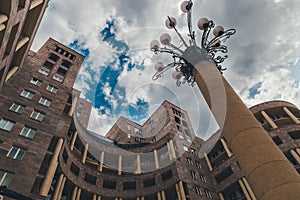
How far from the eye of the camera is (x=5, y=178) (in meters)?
18.2

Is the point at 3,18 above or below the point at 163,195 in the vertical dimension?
above

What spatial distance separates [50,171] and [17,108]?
912 centimetres

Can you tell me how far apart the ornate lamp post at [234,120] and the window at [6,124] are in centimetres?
1926

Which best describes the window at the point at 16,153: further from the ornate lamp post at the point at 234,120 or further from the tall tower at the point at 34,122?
the ornate lamp post at the point at 234,120

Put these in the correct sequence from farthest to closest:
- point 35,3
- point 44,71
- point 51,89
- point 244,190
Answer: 1. point 44,71
2. point 51,89
3. point 244,190
4. point 35,3

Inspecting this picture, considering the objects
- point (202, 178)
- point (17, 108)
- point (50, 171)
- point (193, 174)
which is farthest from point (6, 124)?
point (202, 178)

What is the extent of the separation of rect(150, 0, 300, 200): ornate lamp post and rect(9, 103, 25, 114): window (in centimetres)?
2069

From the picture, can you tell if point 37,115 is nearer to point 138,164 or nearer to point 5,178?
point 5,178

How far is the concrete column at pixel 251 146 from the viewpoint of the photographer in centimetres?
565

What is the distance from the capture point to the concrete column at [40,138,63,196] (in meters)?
20.7

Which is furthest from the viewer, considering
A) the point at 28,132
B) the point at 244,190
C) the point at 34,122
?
the point at 244,190

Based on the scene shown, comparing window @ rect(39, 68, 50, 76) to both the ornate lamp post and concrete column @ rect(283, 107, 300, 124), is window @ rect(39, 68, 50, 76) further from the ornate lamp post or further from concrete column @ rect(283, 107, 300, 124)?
concrete column @ rect(283, 107, 300, 124)

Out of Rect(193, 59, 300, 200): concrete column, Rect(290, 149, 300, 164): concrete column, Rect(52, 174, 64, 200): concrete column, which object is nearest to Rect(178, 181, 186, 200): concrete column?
Rect(52, 174, 64, 200): concrete column

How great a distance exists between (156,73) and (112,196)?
26.6m
